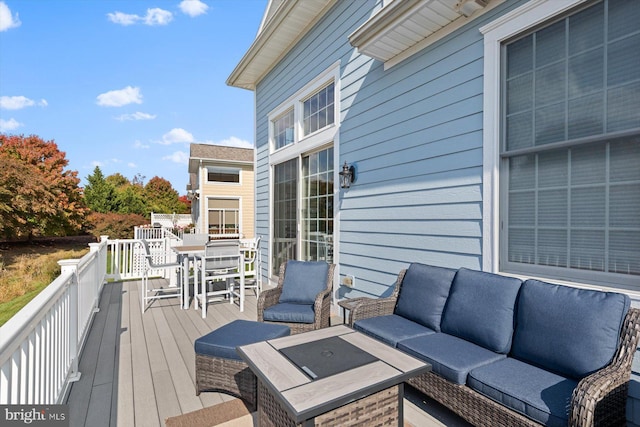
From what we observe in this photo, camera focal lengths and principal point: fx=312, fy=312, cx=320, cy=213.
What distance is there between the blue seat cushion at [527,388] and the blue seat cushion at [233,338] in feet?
4.71

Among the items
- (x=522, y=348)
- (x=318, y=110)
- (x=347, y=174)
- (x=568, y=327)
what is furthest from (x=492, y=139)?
(x=318, y=110)

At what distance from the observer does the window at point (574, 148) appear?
1.98 meters

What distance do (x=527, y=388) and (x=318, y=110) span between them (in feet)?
14.9

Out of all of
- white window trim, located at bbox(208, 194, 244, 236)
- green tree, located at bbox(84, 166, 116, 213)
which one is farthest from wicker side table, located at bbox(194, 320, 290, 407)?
green tree, located at bbox(84, 166, 116, 213)

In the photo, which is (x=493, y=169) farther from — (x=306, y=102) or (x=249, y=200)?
(x=249, y=200)

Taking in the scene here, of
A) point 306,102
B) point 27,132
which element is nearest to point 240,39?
point 306,102

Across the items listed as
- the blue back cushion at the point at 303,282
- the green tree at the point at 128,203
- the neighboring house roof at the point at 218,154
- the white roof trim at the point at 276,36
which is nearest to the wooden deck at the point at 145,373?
the blue back cushion at the point at 303,282

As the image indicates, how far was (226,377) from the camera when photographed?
232cm

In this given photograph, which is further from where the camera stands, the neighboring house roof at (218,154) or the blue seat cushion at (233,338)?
the neighboring house roof at (218,154)

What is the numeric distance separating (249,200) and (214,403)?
15.2 meters

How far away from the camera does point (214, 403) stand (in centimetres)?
238

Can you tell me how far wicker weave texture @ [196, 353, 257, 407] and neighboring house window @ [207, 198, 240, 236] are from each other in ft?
46.3

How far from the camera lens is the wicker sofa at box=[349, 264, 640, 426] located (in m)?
1.58

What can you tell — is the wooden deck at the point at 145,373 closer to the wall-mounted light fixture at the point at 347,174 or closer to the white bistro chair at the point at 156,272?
the white bistro chair at the point at 156,272
